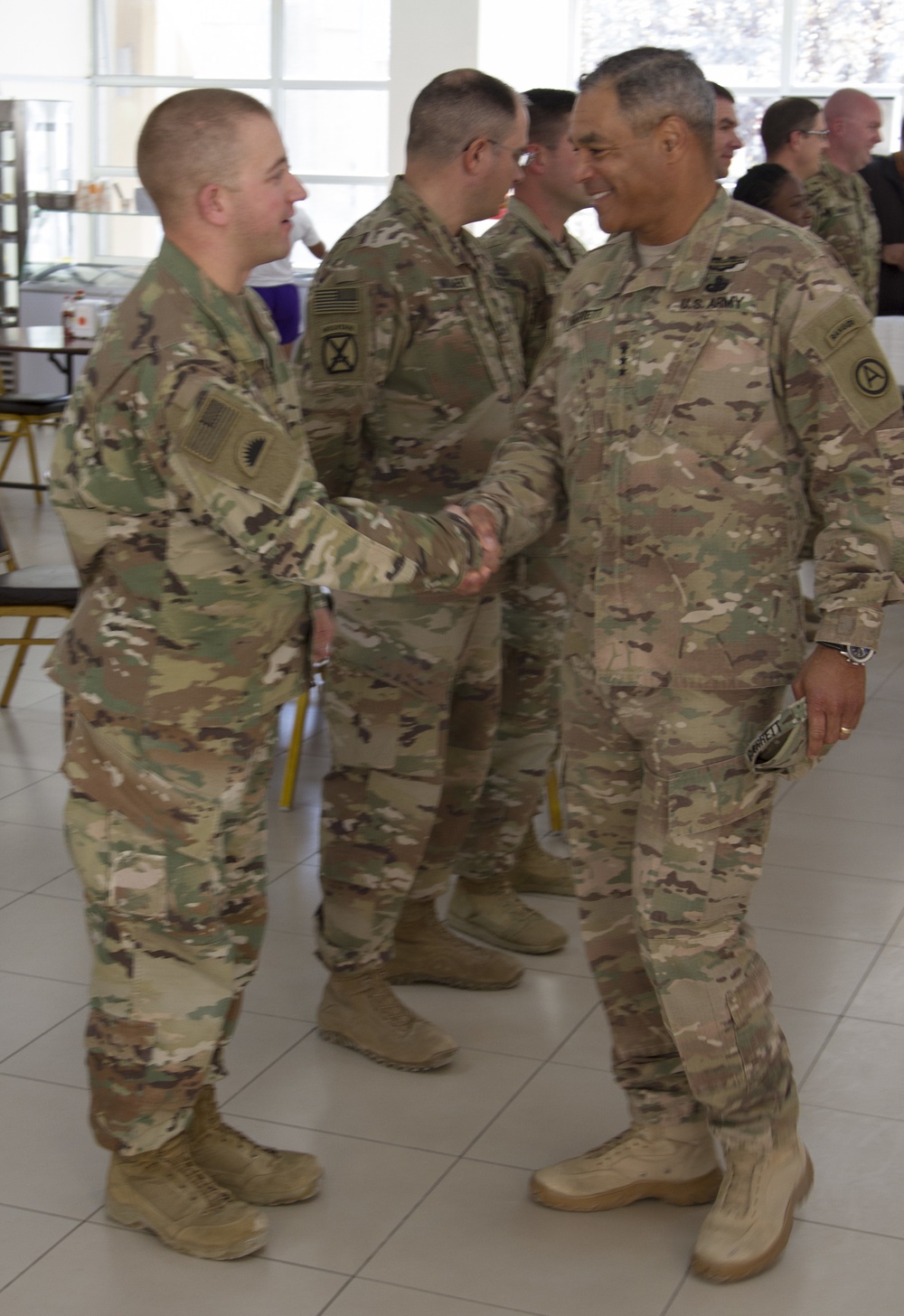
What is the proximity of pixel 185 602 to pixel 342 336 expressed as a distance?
87 cm

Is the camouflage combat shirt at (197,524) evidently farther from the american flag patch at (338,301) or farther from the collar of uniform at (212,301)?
the american flag patch at (338,301)

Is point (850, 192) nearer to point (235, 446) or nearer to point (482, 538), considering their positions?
point (482, 538)

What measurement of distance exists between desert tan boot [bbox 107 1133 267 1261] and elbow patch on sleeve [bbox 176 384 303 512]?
1.07 metres

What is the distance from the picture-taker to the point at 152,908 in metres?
2.33

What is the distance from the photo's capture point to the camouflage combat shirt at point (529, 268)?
3.54 m

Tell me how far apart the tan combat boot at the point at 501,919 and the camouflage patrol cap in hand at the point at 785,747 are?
1.40 m

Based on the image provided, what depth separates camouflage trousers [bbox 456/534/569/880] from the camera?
358 centimetres

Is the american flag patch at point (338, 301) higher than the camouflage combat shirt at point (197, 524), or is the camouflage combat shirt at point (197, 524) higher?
the american flag patch at point (338, 301)

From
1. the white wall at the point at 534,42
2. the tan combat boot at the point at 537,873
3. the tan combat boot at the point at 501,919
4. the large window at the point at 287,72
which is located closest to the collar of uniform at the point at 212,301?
the tan combat boot at the point at 501,919

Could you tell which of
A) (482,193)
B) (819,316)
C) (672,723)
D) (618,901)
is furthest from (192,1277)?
(482,193)

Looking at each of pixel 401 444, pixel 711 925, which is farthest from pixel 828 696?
pixel 401 444

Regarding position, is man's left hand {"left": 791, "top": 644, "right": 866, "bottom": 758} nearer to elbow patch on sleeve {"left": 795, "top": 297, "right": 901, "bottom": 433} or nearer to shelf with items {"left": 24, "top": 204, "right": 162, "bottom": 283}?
elbow patch on sleeve {"left": 795, "top": 297, "right": 901, "bottom": 433}

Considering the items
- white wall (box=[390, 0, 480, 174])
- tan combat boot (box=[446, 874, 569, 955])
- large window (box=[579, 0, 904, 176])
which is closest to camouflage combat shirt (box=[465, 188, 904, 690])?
tan combat boot (box=[446, 874, 569, 955])

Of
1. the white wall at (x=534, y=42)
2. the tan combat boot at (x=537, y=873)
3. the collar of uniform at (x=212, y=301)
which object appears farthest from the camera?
the white wall at (x=534, y=42)
